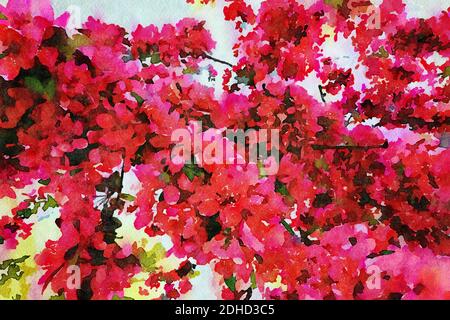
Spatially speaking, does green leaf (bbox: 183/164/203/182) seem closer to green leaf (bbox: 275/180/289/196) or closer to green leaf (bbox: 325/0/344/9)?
green leaf (bbox: 275/180/289/196)

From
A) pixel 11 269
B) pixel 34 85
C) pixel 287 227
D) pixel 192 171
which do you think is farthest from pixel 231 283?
pixel 34 85

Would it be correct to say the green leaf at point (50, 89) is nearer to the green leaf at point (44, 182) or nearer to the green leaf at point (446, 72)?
the green leaf at point (44, 182)

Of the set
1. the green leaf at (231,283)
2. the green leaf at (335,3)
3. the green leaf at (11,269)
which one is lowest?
the green leaf at (231,283)

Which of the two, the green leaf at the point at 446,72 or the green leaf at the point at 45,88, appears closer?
the green leaf at the point at 45,88

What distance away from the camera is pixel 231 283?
113cm

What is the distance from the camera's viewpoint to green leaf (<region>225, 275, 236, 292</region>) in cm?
112

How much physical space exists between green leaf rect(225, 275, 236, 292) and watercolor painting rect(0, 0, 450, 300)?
0.6 inches

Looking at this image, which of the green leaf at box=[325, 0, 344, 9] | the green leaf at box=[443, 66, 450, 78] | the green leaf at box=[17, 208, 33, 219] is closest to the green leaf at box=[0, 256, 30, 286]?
the green leaf at box=[17, 208, 33, 219]

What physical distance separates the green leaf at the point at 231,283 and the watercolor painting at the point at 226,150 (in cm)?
2

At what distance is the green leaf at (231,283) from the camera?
112 centimetres

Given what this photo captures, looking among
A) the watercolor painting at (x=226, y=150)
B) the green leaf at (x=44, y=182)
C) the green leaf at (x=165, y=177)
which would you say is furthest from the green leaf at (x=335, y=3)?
the green leaf at (x=44, y=182)

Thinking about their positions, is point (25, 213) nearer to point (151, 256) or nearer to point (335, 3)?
point (151, 256)
